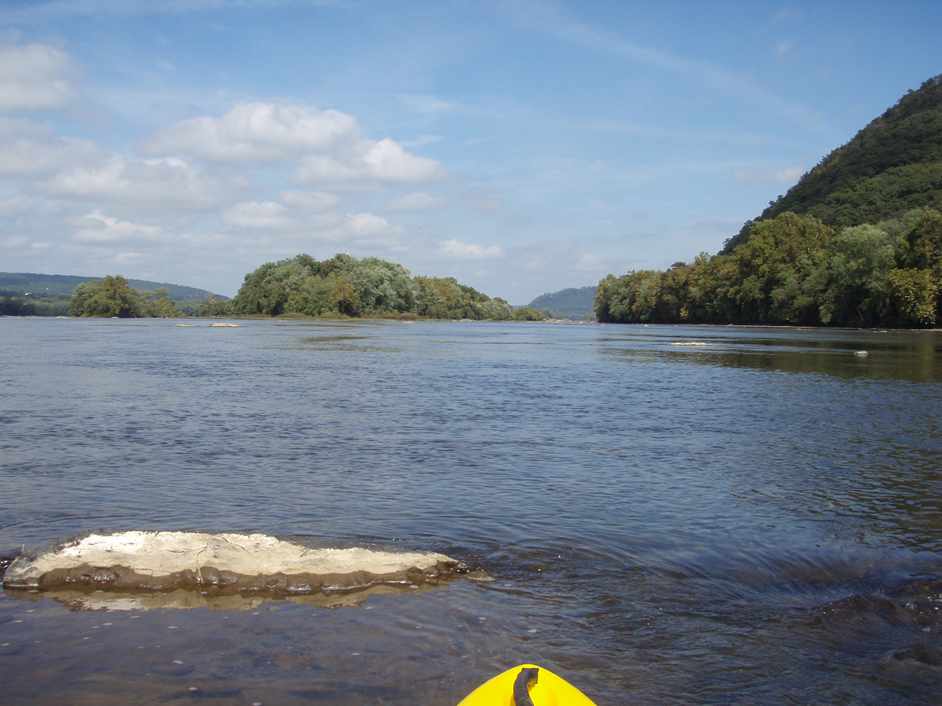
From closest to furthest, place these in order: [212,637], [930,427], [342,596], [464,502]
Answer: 1. [212,637]
2. [342,596]
3. [464,502]
4. [930,427]

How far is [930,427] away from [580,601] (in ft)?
52.1

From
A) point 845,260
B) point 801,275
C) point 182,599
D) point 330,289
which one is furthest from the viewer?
point 330,289

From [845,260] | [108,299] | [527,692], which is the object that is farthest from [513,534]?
[108,299]

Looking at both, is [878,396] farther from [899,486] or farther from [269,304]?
[269,304]

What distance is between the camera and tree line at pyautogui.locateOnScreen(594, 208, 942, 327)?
95188 mm

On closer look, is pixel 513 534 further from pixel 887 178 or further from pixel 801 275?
pixel 887 178

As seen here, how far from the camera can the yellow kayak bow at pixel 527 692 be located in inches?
179

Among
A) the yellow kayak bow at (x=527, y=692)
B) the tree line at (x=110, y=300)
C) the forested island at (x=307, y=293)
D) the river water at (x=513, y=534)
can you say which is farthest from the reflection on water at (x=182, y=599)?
the tree line at (x=110, y=300)

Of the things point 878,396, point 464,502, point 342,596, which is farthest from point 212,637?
point 878,396

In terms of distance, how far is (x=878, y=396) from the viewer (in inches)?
1052

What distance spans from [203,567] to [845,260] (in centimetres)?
11481

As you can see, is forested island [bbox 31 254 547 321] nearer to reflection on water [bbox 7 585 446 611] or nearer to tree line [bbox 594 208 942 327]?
tree line [bbox 594 208 942 327]

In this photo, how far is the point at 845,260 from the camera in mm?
108062

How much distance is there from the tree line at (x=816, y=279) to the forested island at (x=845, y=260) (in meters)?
0.17
